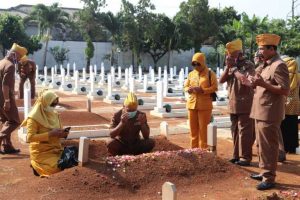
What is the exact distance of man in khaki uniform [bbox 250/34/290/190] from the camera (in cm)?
535

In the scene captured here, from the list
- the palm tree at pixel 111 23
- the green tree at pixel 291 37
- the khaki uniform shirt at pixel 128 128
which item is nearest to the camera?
the khaki uniform shirt at pixel 128 128

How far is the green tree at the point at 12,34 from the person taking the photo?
36531 millimetres

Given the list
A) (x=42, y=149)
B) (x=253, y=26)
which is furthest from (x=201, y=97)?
(x=253, y=26)

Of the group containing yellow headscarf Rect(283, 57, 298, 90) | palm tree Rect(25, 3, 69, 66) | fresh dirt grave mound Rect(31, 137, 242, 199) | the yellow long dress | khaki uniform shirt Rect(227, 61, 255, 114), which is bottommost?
fresh dirt grave mound Rect(31, 137, 242, 199)

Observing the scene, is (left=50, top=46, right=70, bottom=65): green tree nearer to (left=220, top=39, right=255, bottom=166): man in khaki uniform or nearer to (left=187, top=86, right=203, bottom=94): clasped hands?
(left=187, top=86, right=203, bottom=94): clasped hands

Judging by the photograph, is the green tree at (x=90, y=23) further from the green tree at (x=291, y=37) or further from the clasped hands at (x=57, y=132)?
the clasped hands at (x=57, y=132)

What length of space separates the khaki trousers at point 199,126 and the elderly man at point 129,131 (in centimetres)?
89

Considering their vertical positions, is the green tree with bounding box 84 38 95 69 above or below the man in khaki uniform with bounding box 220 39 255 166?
above

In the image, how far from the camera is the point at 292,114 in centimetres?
758

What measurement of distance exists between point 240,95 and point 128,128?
1.77m

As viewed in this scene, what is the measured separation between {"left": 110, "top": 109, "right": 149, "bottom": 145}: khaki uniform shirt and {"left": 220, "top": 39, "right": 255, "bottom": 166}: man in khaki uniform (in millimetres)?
1500

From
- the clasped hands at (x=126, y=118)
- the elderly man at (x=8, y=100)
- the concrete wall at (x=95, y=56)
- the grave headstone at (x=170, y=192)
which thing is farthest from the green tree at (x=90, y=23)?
the grave headstone at (x=170, y=192)

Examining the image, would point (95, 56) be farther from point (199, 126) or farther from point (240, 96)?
point (240, 96)

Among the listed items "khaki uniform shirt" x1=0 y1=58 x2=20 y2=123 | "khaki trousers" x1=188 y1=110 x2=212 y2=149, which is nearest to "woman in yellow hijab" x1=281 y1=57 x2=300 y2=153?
"khaki trousers" x1=188 y1=110 x2=212 y2=149
